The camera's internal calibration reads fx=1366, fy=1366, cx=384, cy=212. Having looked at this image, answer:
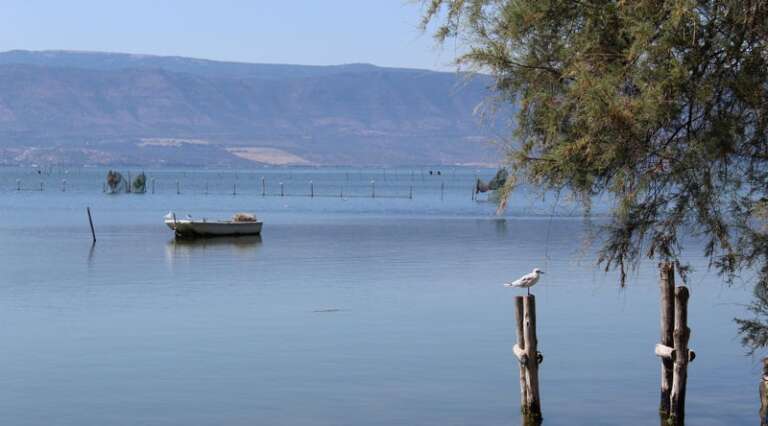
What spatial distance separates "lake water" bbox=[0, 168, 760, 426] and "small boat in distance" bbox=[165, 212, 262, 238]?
693cm

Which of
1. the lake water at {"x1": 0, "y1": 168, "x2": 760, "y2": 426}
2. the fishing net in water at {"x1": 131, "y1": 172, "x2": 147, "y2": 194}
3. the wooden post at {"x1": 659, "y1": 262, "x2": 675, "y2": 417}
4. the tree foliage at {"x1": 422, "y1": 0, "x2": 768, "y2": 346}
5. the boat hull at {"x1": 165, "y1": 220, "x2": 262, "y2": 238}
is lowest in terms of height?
the lake water at {"x1": 0, "y1": 168, "x2": 760, "y2": 426}

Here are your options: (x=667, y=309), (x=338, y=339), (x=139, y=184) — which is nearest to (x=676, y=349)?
(x=667, y=309)

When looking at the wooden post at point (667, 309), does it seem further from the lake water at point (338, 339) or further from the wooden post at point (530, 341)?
the wooden post at point (530, 341)

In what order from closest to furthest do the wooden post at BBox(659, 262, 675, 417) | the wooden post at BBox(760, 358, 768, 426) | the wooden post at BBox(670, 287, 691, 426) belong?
the wooden post at BBox(760, 358, 768, 426), the wooden post at BBox(670, 287, 691, 426), the wooden post at BBox(659, 262, 675, 417)

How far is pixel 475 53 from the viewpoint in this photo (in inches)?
742

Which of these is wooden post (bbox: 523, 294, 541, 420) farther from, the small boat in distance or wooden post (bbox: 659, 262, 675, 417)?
the small boat in distance

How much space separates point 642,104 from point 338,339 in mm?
16413

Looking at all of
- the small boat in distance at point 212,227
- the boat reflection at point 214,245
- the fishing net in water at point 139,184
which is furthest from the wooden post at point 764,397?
the fishing net in water at point 139,184

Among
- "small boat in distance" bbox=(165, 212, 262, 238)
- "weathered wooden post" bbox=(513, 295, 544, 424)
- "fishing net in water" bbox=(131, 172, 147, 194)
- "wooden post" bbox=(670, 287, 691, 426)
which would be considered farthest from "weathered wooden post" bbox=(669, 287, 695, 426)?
"fishing net in water" bbox=(131, 172, 147, 194)

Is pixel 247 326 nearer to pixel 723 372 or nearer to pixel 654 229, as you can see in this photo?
pixel 723 372

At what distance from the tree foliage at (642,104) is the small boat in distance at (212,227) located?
50.9 metres

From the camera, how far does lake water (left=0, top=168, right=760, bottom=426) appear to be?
79.5 feet

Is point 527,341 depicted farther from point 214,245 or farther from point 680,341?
point 214,245

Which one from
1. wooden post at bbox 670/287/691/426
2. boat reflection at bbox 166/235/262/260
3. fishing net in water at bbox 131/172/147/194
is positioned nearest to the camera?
wooden post at bbox 670/287/691/426
